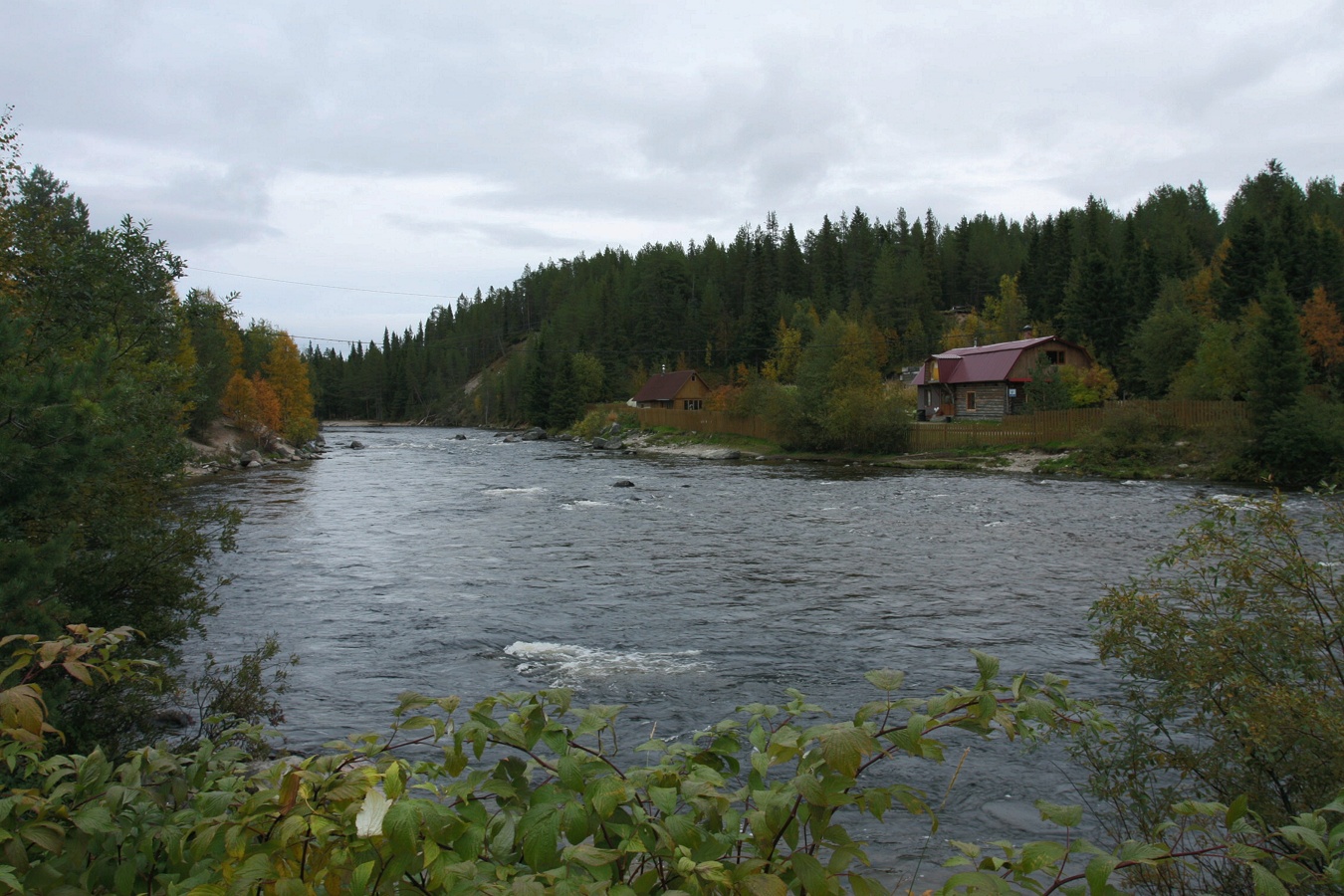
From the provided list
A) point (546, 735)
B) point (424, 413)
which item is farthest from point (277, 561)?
point (424, 413)

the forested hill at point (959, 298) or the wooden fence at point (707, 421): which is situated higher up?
the forested hill at point (959, 298)

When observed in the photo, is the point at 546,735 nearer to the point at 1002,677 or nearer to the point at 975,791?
the point at 975,791

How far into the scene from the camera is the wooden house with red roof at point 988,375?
60.4 meters

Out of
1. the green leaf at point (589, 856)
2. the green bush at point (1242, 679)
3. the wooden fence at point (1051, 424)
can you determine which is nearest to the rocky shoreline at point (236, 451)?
the wooden fence at point (1051, 424)

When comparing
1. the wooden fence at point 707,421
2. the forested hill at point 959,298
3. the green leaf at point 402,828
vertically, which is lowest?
the green leaf at point 402,828

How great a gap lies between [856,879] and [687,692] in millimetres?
8207

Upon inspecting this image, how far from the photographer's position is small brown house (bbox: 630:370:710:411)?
3615 inches

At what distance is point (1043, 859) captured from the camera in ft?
8.63

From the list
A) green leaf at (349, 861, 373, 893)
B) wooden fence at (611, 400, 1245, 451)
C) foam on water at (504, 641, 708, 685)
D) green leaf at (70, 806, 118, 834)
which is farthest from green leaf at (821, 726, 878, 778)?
wooden fence at (611, 400, 1245, 451)

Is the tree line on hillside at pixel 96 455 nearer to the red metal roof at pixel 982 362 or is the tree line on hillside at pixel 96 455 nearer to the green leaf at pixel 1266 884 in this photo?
the green leaf at pixel 1266 884

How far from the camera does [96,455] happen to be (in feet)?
19.3

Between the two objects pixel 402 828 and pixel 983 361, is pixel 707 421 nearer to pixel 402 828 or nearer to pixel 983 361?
pixel 983 361

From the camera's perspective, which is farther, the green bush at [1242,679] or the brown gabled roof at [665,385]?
the brown gabled roof at [665,385]

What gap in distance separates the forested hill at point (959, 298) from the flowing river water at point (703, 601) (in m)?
25.9
